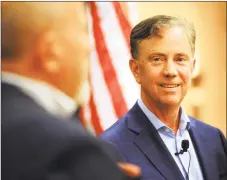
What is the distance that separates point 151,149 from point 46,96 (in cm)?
31

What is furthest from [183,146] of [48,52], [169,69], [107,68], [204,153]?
[48,52]

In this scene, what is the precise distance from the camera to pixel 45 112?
861mm

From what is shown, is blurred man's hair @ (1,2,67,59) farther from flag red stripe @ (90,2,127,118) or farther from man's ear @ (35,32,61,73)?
flag red stripe @ (90,2,127,118)

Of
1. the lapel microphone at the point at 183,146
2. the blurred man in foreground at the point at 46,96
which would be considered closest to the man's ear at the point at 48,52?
the blurred man in foreground at the point at 46,96

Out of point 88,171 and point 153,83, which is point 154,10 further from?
point 88,171

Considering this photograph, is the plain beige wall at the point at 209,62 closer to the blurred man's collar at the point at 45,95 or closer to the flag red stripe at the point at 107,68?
the flag red stripe at the point at 107,68

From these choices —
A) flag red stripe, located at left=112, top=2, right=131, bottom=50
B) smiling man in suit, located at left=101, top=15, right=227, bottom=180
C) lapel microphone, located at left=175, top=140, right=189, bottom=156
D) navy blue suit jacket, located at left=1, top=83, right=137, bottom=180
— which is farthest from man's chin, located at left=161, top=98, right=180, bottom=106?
navy blue suit jacket, located at left=1, top=83, right=137, bottom=180

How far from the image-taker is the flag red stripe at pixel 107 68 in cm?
120

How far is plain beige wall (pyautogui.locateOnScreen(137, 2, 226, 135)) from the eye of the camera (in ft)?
4.21

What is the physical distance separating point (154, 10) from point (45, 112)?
0.50 meters

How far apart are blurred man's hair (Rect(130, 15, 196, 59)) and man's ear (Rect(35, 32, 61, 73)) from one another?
0.23 m

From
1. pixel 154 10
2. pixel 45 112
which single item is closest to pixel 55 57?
pixel 45 112

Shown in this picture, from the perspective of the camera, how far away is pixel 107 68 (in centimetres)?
125

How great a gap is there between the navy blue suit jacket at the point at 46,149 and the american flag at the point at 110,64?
A: 13.1 inches
